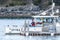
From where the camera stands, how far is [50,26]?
62.7m

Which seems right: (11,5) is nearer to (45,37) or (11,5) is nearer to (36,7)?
(36,7)

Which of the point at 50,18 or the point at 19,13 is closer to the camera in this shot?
the point at 50,18

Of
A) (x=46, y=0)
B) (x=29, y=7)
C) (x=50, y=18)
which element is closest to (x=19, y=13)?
(x=29, y=7)

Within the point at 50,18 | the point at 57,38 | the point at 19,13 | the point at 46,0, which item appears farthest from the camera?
the point at 46,0

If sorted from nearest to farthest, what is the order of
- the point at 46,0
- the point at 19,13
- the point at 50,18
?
1. the point at 50,18
2. the point at 19,13
3. the point at 46,0

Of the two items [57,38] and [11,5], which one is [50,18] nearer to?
[57,38]

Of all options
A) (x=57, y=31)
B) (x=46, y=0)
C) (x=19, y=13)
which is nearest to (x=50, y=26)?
(x=57, y=31)

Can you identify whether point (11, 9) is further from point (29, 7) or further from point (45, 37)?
point (45, 37)

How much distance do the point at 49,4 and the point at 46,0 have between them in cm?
829

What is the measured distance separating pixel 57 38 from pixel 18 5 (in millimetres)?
65709

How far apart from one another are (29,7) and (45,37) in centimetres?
5900

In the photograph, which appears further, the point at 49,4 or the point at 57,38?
the point at 49,4

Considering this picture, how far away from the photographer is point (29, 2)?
128 m

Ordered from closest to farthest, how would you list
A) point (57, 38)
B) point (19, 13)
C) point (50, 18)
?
point (57, 38) < point (50, 18) < point (19, 13)
